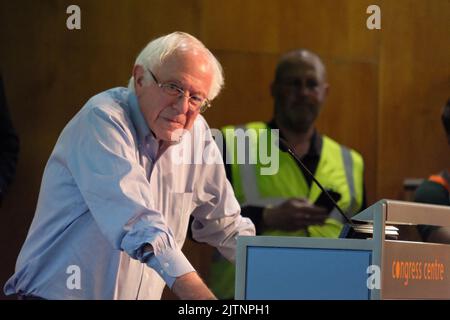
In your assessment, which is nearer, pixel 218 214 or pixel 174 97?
pixel 174 97

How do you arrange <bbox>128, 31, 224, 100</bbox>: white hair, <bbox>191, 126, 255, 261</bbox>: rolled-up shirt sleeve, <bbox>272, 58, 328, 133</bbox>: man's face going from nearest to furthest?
<bbox>128, 31, 224, 100</bbox>: white hair → <bbox>191, 126, 255, 261</bbox>: rolled-up shirt sleeve → <bbox>272, 58, 328, 133</bbox>: man's face

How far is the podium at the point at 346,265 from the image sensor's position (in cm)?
186

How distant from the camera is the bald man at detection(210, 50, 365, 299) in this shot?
3.50 m

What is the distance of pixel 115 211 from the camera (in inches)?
82.5

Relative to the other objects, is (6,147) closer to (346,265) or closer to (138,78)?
(138,78)

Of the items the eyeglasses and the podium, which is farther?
the eyeglasses

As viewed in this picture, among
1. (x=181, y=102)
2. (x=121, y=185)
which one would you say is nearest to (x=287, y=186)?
(x=181, y=102)

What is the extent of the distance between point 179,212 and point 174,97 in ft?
0.98

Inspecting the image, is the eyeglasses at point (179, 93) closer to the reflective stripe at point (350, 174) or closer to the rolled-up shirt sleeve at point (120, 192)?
the rolled-up shirt sleeve at point (120, 192)

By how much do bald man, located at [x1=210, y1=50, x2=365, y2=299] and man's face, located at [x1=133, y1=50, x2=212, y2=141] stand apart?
1.10 m

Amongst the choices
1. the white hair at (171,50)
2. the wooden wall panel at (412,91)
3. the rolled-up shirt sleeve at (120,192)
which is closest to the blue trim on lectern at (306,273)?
the rolled-up shirt sleeve at (120,192)

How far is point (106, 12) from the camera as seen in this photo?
3559 mm
